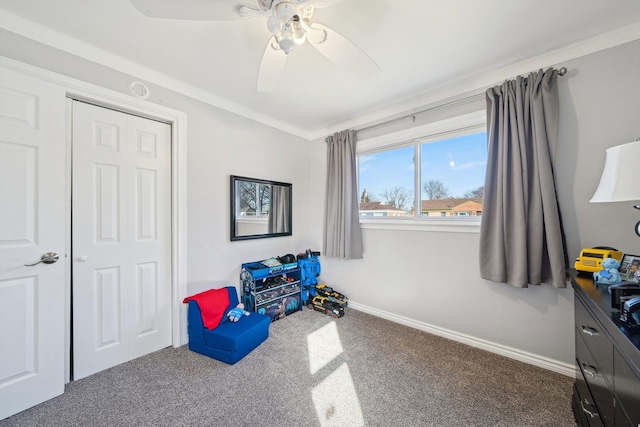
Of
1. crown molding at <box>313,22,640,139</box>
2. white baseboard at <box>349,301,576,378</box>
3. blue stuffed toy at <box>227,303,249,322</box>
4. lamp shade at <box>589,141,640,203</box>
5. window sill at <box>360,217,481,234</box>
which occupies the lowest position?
white baseboard at <box>349,301,576,378</box>

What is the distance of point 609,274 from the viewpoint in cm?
126

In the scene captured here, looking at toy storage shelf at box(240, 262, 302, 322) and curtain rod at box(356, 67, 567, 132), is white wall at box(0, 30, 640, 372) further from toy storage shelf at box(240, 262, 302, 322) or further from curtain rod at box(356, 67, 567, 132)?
toy storage shelf at box(240, 262, 302, 322)

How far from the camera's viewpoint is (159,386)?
169 cm

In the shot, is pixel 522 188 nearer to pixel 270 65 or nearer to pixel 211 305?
pixel 270 65

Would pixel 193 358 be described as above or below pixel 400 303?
below

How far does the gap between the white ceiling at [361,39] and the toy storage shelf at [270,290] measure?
185cm

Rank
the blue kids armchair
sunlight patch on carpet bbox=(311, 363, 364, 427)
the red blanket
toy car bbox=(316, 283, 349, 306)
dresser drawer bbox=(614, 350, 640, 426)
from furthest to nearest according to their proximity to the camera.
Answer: toy car bbox=(316, 283, 349, 306), the red blanket, the blue kids armchair, sunlight patch on carpet bbox=(311, 363, 364, 427), dresser drawer bbox=(614, 350, 640, 426)

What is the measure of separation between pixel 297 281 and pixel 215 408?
5.21ft

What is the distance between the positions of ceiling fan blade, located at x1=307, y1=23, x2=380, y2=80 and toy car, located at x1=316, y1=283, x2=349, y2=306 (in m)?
2.45

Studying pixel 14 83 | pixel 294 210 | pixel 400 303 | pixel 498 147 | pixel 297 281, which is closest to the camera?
pixel 14 83

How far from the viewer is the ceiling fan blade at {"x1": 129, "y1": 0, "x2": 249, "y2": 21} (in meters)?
1.05

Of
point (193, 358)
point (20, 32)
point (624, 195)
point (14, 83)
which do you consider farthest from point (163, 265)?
point (624, 195)

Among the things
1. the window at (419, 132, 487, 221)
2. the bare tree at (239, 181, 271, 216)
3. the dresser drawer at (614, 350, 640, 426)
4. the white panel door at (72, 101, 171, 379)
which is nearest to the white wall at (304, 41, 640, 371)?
the window at (419, 132, 487, 221)

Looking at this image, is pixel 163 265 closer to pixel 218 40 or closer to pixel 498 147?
pixel 218 40
